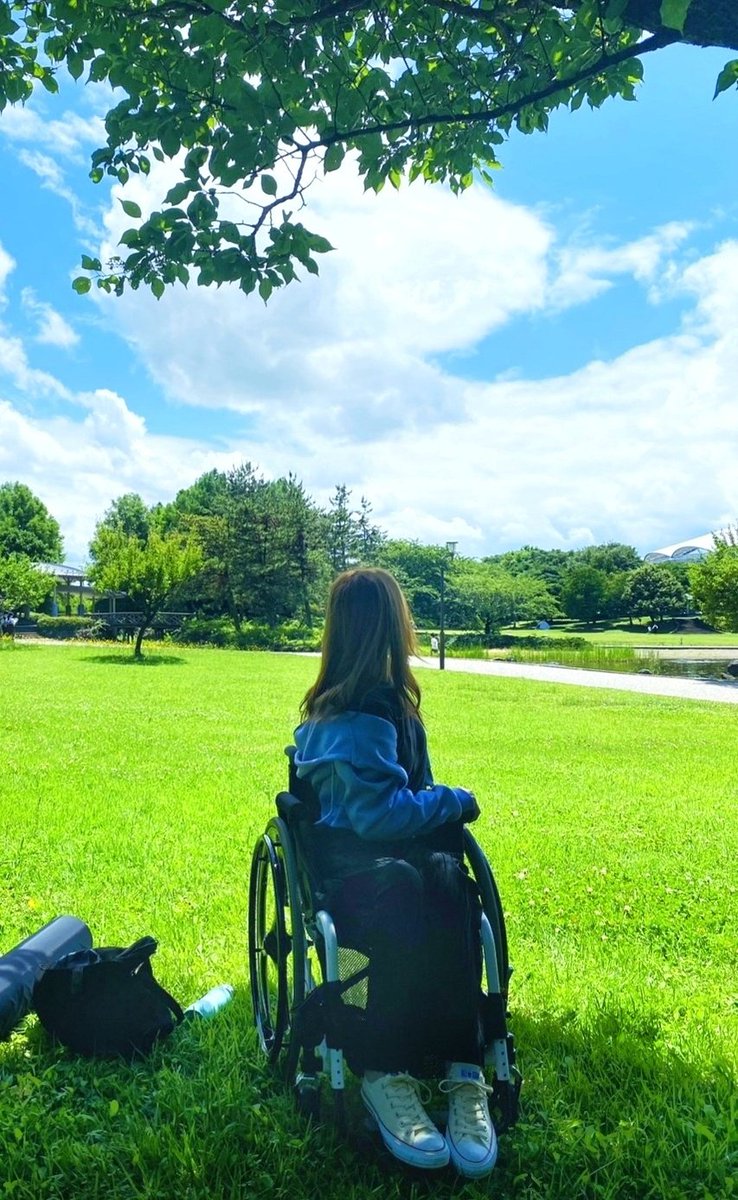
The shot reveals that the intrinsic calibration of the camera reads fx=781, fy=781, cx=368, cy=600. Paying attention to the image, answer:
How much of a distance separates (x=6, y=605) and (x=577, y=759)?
1024 inches

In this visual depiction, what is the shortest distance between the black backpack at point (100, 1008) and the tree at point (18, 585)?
28.5 metres

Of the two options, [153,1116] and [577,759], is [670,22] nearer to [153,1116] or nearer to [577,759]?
[153,1116]

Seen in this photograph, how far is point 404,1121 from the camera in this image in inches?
78.7

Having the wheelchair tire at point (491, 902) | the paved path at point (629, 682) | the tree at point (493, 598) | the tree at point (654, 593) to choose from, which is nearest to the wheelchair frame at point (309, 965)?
the wheelchair tire at point (491, 902)

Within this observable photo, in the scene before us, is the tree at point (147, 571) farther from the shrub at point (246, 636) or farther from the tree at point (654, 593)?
the tree at point (654, 593)

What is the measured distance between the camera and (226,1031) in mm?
2727

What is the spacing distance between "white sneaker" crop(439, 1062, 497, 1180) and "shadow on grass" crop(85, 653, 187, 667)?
74.0 ft

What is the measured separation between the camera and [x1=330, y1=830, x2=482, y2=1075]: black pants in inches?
79.7

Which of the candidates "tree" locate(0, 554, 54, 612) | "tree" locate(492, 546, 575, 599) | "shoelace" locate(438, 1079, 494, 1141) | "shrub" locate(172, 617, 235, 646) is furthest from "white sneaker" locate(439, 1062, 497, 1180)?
"tree" locate(492, 546, 575, 599)

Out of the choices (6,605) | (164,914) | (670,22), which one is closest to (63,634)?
(6,605)

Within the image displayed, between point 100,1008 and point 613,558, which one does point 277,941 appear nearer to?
point 100,1008

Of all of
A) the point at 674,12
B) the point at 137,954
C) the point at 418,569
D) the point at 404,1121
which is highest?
the point at 418,569

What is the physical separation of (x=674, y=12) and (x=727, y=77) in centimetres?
67

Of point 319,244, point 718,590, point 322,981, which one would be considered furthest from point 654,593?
point 322,981
